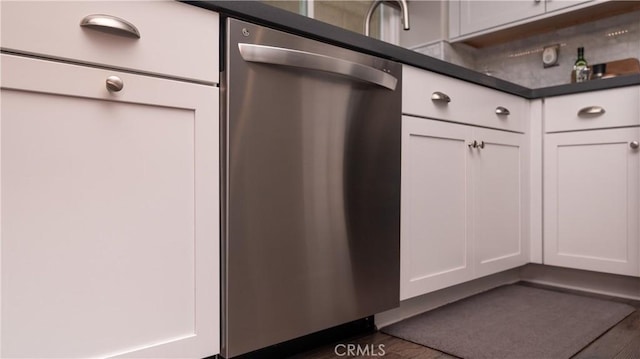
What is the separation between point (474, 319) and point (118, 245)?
1196 mm

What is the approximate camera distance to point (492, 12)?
229 centimetres

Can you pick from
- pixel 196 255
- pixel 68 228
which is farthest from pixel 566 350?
pixel 68 228

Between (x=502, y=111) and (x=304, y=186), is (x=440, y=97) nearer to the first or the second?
(x=502, y=111)

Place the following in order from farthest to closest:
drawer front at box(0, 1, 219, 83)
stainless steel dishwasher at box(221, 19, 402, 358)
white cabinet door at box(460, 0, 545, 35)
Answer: white cabinet door at box(460, 0, 545, 35) → stainless steel dishwasher at box(221, 19, 402, 358) → drawer front at box(0, 1, 219, 83)

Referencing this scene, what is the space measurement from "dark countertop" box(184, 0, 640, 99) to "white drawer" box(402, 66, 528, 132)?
0.03m

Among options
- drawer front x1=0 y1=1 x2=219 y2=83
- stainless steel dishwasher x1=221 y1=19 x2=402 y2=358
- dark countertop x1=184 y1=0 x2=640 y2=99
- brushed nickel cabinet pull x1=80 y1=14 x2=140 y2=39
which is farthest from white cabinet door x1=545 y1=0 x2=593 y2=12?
brushed nickel cabinet pull x1=80 y1=14 x2=140 y2=39

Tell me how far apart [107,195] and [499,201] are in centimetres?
154

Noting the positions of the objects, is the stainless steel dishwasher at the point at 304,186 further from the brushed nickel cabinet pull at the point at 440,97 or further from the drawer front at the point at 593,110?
the drawer front at the point at 593,110

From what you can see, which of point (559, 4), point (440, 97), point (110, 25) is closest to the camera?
point (110, 25)

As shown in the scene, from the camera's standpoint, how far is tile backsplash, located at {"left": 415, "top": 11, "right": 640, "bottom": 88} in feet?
6.88

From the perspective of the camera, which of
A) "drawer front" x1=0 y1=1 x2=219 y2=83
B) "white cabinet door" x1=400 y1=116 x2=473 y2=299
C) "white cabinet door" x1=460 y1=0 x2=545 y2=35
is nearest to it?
"drawer front" x1=0 y1=1 x2=219 y2=83

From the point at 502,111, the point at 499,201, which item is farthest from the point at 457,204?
the point at 502,111

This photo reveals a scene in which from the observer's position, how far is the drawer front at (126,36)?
2.49 feet

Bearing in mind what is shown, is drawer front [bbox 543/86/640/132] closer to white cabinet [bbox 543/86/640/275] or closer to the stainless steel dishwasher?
white cabinet [bbox 543/86/640/275]
